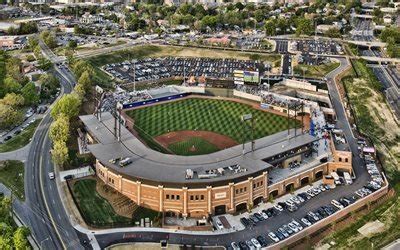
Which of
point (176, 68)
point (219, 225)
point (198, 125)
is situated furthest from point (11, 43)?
point (219, 225)

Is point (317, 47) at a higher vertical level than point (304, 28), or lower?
lower

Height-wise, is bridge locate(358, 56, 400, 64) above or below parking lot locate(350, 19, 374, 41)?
below

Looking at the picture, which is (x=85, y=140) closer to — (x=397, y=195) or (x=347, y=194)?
(x=347, y=194)

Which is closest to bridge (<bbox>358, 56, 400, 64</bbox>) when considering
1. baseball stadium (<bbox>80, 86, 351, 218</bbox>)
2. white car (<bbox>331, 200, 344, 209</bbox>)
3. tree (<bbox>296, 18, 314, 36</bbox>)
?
tree (<bbox>296, 18, 314, 36</bbox>)

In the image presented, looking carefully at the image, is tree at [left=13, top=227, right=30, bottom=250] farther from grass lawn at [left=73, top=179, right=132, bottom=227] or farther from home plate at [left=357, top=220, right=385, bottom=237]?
home plate at [left=357, top=220, right=385, bottom=237]

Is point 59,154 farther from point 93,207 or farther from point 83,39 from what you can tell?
point 83,39

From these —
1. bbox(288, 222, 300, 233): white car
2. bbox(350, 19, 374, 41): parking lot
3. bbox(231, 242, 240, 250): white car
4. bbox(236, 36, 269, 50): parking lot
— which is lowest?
bbox(231, 242, 240, 250): white car
